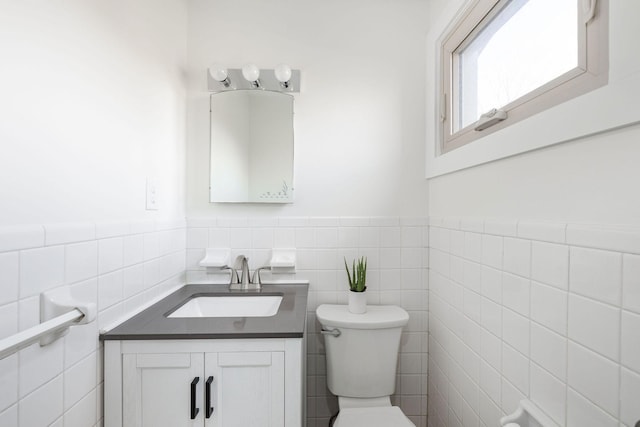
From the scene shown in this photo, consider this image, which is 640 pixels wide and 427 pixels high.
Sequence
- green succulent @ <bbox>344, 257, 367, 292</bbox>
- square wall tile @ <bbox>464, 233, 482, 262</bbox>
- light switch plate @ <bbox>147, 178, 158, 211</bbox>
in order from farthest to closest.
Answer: green succulent @ <bbox>344, 257, 367, 292</bbox> < light switch plate @ <bbox>147, 178, 158, 211</bbox> < square wall tile @ <bbox>464, 233, 482, 262</bbox>

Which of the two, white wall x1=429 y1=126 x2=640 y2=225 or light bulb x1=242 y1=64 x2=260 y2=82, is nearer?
white wall x1=429 y1=126 x2=640 y2=225

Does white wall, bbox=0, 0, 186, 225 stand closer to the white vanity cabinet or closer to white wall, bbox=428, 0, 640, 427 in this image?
the white vanity cabinet

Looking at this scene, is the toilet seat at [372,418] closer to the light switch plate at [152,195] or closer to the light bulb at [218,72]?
the light switch plate at [152,195]

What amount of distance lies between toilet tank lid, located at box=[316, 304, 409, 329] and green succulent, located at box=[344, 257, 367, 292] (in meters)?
0.13

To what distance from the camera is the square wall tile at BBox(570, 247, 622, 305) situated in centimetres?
61

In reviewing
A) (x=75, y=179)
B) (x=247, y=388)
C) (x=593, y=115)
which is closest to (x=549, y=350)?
(x=593, y=115)

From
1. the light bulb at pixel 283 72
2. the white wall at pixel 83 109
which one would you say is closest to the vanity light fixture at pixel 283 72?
the light bulb at pixel 283 72

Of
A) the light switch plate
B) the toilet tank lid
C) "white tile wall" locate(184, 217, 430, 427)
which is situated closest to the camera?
the light switch plate

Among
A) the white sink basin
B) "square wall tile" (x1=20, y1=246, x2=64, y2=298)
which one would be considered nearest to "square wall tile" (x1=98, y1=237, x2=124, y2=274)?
"square wall tile" (x1=20, y1=246, x2=64, y2=298)

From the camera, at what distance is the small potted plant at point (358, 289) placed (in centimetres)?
146

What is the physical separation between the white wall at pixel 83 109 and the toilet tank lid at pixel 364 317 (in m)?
0.92

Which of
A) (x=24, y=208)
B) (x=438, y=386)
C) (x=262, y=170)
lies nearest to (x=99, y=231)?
(x=24, y=208)

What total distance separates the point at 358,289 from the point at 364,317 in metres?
0.13

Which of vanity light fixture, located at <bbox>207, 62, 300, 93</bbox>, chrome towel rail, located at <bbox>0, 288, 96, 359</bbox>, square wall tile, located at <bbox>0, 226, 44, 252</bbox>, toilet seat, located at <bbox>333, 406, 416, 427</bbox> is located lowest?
toilet seat, located at <bbox>333, 406, 416, 427</bbox>
